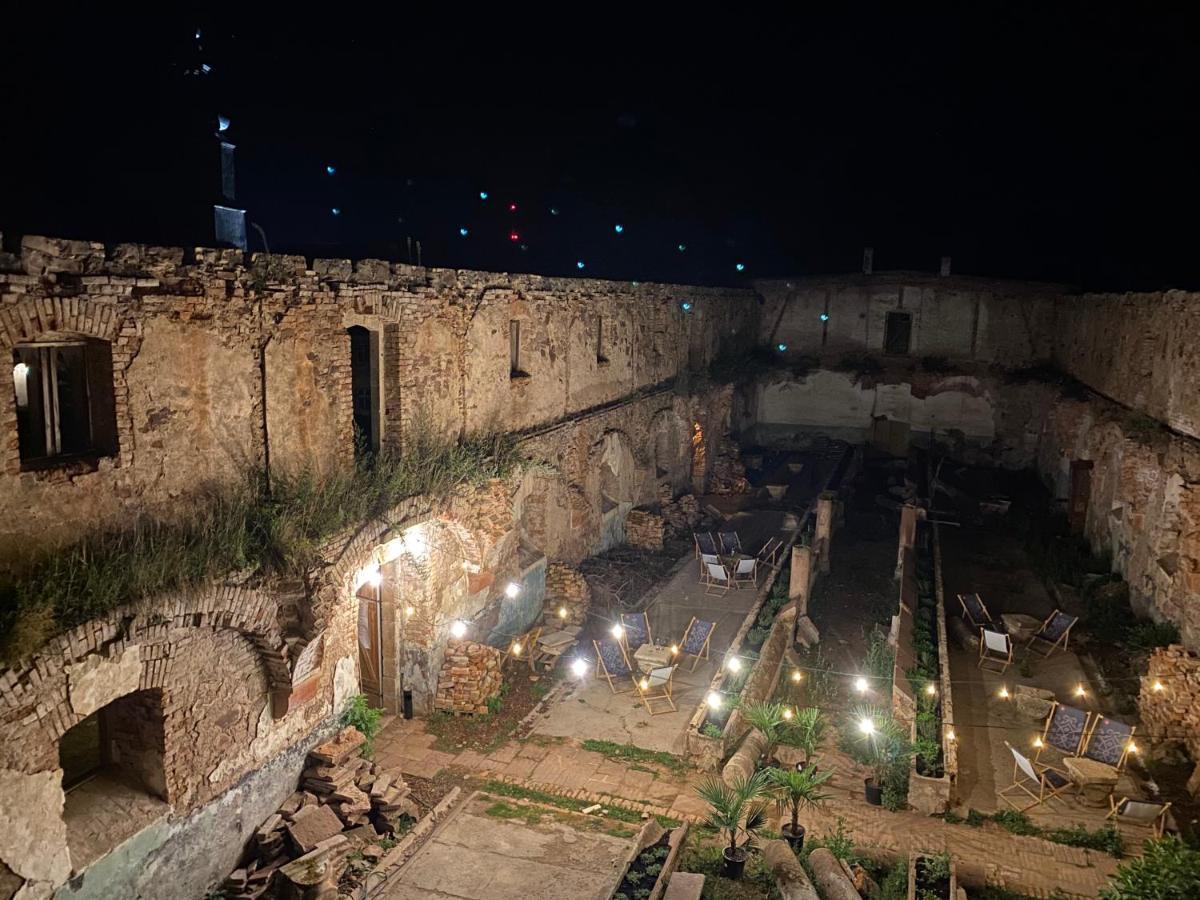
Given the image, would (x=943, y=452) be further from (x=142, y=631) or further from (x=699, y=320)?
(x=142, y=631)

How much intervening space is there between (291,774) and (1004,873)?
7822 mm

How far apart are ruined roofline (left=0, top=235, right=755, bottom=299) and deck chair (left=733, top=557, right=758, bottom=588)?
7.48 metres

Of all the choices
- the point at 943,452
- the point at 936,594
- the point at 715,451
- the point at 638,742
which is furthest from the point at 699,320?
the point at 638,742

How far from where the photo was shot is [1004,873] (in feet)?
30.4

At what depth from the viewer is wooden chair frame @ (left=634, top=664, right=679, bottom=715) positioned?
1273 cm

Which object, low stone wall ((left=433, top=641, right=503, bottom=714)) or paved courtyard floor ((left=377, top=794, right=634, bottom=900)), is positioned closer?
paved courtyard floor ((left=377, top=794, right=634, bottom=900))

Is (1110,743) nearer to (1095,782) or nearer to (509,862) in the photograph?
(1095,782)

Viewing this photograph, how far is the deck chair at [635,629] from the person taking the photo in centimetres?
1438

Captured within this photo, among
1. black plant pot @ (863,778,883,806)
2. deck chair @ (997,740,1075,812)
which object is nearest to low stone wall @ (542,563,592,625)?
black plant pot @ (863,778,883,806)

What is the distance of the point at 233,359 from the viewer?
884 cm

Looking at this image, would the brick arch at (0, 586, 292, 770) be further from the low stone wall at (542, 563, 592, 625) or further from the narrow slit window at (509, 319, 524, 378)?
the narrow slit window at (509, 319, 524, 378)

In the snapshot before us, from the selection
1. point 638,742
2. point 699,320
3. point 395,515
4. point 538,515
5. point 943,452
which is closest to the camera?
point 395,515

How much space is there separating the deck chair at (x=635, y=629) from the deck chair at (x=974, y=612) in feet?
Result: 20.2

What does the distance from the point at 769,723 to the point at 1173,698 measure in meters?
5.63
